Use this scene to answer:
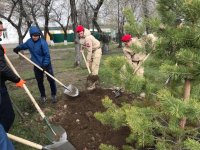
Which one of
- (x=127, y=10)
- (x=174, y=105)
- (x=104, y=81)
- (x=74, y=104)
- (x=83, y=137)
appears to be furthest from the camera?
(x=104, y=81)

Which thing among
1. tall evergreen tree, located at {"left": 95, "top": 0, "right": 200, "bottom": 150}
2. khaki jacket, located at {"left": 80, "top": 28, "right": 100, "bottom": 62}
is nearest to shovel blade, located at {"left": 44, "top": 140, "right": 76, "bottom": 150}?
tall evergreen tree, located at {"left": 95, "top": 0, "right": 200, "bottom": 150}

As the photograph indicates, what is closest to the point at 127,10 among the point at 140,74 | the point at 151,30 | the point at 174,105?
the point at 151,30

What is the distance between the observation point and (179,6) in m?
2.61

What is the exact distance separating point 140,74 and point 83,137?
2.53m

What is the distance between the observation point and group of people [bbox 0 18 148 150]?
14.7 feet

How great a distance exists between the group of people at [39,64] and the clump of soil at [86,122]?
19.1 inches

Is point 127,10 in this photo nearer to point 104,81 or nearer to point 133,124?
point 133,124

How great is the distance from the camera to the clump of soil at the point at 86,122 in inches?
201

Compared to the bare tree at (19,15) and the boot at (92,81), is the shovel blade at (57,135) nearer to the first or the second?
the boot at (92,81)

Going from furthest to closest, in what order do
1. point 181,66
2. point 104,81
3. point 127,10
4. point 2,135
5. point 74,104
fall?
point 104,81 < point 74,104 < point 2,135 < point 127,10 < point 181,66

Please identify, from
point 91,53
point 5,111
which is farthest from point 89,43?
point 5,111

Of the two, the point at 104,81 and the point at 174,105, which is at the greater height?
the point at 174,105

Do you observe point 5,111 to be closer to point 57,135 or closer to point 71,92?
point 57,135

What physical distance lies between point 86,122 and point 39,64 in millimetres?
1882
